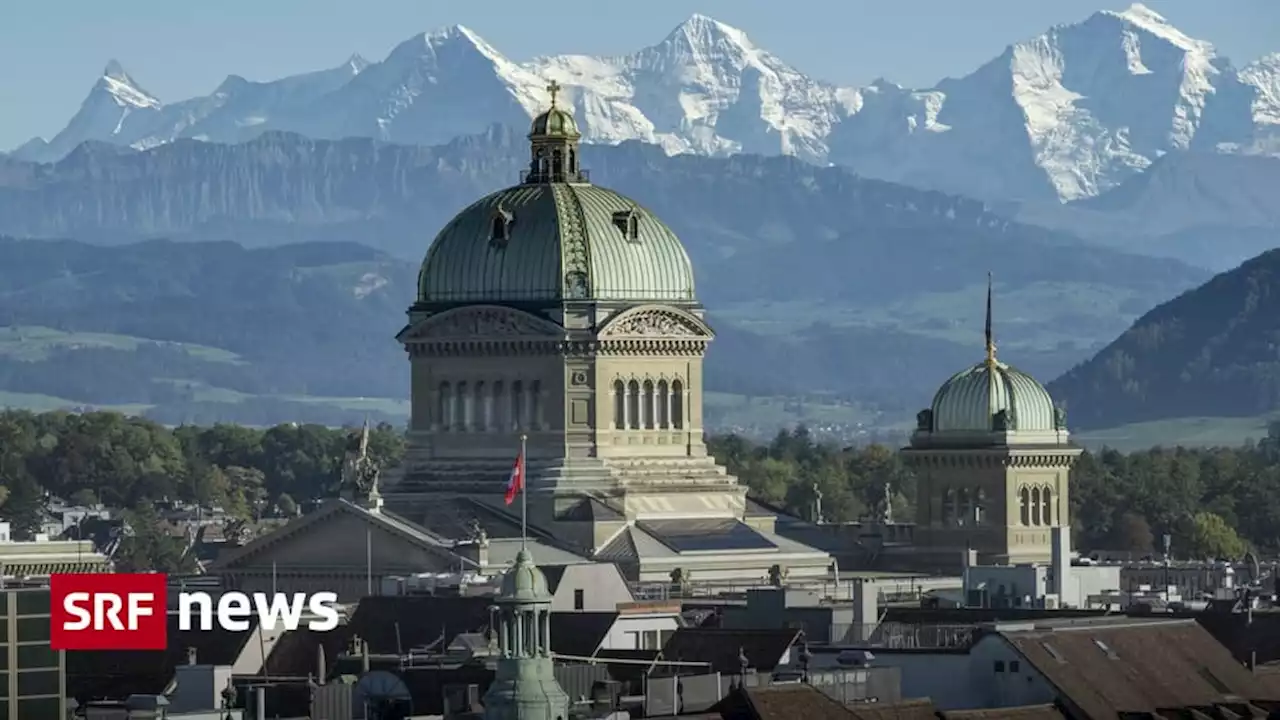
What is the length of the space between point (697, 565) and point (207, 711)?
7084 cm

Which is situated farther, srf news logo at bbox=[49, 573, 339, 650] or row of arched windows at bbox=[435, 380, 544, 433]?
row of arched windows at bbox=[435, 380, 544, 433]

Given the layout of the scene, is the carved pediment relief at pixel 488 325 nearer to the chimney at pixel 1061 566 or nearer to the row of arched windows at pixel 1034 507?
the row of arched windows at pixel 1034 507

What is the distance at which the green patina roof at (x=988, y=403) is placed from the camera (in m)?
173

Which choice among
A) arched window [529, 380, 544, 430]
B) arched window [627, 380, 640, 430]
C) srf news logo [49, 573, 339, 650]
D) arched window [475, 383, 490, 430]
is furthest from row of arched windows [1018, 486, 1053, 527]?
srf news logo [49, 573, 339, 650]

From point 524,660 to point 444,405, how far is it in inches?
3519

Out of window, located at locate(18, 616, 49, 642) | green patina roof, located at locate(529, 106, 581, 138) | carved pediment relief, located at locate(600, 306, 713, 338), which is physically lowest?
window, located at locate(18, 616, 49, 642)

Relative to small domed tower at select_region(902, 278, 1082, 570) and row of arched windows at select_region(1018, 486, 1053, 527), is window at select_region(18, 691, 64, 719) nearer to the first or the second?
small domed tower at select_region(902, 278, 1082, 570)

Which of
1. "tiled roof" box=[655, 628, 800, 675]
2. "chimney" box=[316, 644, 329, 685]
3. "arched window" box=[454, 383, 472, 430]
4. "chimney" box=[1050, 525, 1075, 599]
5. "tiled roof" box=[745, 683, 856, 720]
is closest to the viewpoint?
"tiled roof" box=[745, 683, 856, 720]

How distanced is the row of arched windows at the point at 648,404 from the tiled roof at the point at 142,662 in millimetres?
42534

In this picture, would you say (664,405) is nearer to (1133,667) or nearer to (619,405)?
(619,405)

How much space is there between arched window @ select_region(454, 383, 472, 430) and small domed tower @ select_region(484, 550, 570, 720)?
82.1m

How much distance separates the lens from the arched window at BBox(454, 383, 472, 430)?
550 ft

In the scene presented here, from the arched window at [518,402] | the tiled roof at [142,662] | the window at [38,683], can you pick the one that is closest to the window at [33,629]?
the window at [38,683]

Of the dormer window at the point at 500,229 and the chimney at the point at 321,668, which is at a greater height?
the dormer window at the point at 500,229
